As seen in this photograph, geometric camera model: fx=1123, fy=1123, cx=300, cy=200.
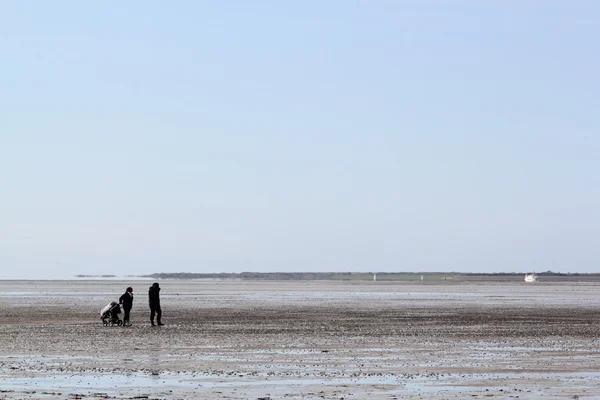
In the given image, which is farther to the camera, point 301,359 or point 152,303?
point 152,303

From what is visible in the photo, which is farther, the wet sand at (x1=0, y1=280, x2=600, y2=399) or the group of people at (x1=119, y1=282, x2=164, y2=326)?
the group of people at (x1=119, y1=282, x2=164, y2=326)

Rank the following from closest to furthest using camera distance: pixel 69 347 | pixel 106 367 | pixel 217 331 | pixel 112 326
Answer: pixel 106 367
pixel 69 347
pixel 217 331
pixel 112 326

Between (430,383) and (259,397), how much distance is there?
3848 millimetres

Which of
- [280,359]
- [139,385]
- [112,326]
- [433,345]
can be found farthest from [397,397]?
[112,326]

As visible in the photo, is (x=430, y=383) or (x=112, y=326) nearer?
(x=430, y=383)

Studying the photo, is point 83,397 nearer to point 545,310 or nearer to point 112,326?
point 112,326

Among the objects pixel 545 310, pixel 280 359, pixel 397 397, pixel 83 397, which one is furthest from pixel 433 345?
pixel 545 310

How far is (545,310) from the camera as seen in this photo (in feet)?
189

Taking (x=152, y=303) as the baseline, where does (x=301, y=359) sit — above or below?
below

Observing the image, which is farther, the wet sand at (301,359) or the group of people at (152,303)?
the group of people at (152,303)

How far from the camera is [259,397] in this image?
→ 63.0ft

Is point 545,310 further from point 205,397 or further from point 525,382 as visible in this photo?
point 205,397

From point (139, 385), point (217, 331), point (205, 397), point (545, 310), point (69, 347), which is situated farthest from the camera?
point (545, 310)

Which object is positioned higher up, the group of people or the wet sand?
the group of people
